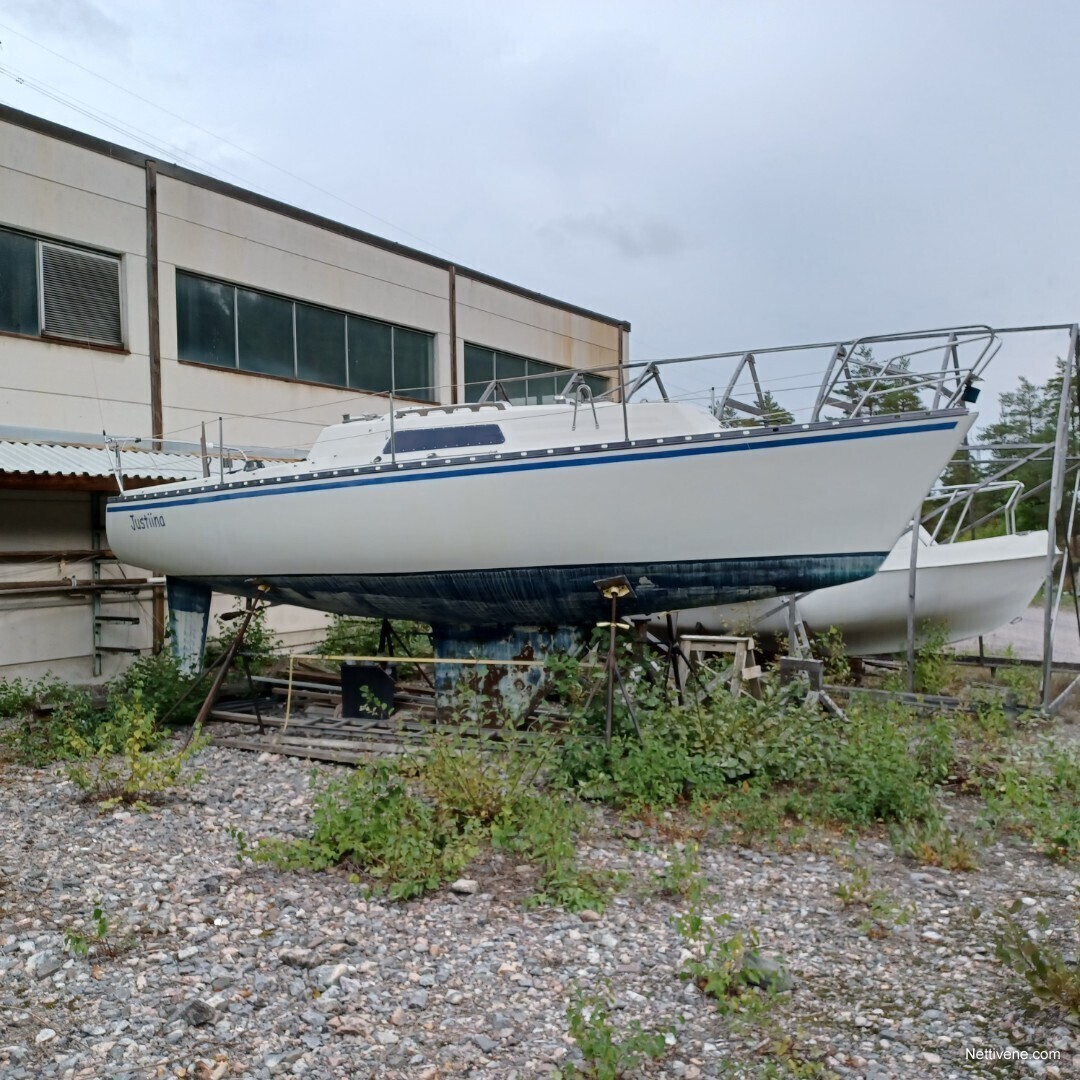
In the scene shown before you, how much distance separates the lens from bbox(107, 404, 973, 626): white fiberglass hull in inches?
231

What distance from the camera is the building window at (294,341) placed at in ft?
36.1

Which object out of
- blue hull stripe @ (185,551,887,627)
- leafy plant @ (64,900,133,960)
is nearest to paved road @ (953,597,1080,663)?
blue hull stripe @ (185,551,887,627)

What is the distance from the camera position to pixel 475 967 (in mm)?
3623

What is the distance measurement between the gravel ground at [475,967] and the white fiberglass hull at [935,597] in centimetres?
543

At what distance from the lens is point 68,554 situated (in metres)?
9.66

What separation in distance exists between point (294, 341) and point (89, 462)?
3.73m

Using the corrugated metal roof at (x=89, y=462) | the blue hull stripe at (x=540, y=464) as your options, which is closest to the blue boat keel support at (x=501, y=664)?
the blue hull stripe at (x=540, y=464)

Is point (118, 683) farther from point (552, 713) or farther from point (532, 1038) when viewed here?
point (532, 1038)

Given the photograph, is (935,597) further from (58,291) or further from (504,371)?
(58,291)

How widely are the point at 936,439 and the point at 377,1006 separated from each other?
456cm

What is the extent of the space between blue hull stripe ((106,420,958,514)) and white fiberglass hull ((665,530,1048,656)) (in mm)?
4240

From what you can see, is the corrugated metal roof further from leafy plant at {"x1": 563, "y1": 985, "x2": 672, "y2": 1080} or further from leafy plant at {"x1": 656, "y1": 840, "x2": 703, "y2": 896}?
leafy plant at {"x1": 563, "y1": 985, "x2": 672, "y2": 1080}

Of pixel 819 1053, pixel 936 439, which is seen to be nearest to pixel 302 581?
pixel 936 439

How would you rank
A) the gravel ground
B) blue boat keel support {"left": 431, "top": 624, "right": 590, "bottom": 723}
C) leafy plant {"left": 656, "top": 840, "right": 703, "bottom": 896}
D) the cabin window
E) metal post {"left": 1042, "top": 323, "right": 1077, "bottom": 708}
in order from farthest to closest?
metal post {"left": 1042, "top": 323, "right": 1077, "bottom": 708}, blue boat keel support {"left": 431, "top": 624, "right": 590, "bottom": 723}, the cabin window, leafy plant {"left": 656, "top": 840, "right": 703, "bottom": 896}, the gravel ground
